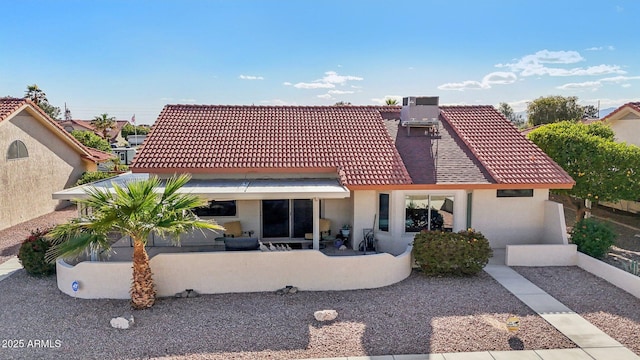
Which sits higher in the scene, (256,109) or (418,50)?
(418,50)

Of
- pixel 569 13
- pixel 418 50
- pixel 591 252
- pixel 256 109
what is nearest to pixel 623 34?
pixel 569 13

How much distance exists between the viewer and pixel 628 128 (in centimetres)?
3541

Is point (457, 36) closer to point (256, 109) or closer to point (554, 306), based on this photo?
point (256, 109)

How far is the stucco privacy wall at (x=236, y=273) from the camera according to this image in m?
16.1

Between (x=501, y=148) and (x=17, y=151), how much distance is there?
33.7 m

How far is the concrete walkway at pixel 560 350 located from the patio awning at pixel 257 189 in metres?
8.11

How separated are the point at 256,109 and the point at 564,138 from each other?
2143 cm

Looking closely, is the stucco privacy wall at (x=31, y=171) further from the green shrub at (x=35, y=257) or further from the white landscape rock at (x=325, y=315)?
the white landscape rock at (x=325, y=315)

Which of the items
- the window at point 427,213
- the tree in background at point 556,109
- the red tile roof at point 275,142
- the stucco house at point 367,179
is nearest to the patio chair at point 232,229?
the stucco house at point 367,179

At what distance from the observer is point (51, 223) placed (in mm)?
28594

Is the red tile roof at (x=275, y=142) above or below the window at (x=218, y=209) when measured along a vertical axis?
above

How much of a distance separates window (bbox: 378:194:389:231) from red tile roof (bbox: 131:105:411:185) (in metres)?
1.46

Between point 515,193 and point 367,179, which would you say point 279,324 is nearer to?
point 367,179

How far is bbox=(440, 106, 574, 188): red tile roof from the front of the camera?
70.1 ft
